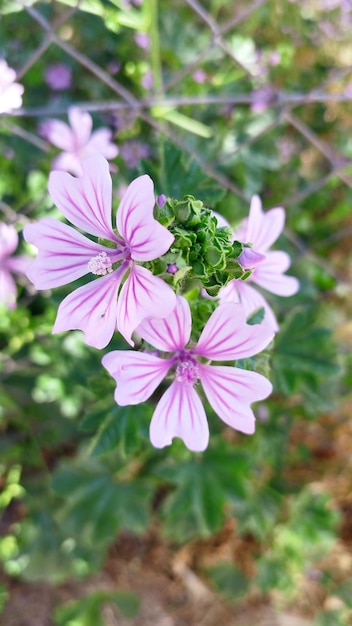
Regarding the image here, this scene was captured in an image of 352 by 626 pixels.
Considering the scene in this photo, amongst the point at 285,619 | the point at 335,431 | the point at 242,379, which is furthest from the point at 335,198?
the point at 242,379

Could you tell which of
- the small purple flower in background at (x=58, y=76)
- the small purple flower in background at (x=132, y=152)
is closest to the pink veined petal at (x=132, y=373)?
the small purple flower in background at (x=132, y=152)

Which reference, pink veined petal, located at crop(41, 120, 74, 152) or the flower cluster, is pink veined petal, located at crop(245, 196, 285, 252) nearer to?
the flower cluster

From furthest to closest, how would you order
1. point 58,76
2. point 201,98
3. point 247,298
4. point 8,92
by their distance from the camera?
point 58,76 → point 201,98 → point 8,92 → point 247,298

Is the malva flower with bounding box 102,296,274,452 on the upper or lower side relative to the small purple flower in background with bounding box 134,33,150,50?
lower

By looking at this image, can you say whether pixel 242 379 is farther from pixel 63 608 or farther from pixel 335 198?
pixel 335 198

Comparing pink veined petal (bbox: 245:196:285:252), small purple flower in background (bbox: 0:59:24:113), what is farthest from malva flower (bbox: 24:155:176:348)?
small purple flower in background (bbox: 0:59:24:113)

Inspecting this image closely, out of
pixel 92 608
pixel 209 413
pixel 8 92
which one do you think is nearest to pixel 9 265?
pixel 8 92

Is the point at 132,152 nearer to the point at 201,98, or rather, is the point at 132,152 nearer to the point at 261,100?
the point at 201,98

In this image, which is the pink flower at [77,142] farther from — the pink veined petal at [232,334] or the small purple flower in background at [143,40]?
the pink veined petal at [232,334]
